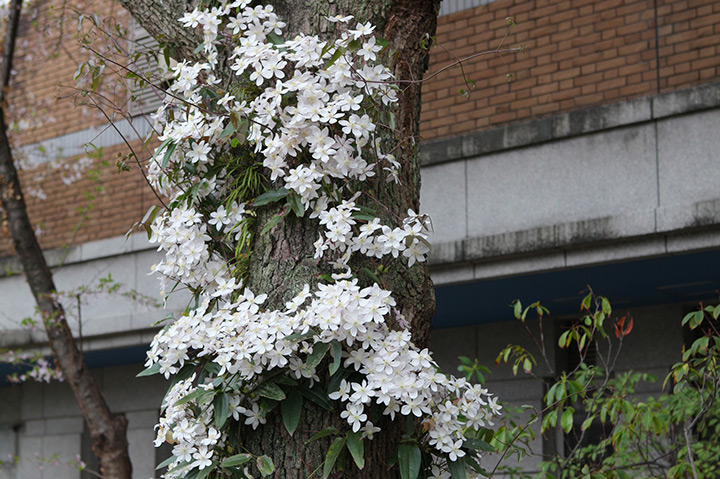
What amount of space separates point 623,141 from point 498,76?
1684 mm

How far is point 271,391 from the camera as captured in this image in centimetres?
315

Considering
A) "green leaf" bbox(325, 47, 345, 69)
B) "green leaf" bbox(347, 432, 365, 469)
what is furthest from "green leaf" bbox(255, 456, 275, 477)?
"green leaf" bbox(325, 47, 345, 69)

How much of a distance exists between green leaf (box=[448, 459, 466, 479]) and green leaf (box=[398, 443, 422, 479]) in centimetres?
14

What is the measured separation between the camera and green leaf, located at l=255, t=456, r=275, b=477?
3.06 meters

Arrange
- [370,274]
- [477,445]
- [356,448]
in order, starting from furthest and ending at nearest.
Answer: [477,445], [370,274], [356,448]

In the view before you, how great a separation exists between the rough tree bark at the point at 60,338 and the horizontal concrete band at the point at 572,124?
385 cm

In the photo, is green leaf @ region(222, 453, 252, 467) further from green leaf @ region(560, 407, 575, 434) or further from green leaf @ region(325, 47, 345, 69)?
green leaf @ region(560, 407, 575, 434)

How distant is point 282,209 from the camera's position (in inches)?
135

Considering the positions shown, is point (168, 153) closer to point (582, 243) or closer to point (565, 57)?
point (582, 243)

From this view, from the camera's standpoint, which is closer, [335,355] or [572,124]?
[335,355]

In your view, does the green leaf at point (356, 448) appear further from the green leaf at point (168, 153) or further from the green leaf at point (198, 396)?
the green leaf at point (168, 153)

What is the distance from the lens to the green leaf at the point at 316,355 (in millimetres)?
3096

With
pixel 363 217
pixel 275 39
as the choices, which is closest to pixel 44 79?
pixel 275 39

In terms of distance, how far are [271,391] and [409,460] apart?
0.54 metres
